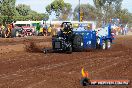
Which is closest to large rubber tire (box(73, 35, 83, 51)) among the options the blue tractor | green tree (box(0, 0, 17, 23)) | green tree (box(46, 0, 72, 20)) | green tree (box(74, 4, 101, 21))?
the blue tractor

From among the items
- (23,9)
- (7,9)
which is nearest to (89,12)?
(23,9)

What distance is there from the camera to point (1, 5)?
71750 millimetres

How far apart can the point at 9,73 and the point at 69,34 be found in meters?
9.85

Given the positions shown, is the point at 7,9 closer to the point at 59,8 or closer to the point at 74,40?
the point at 59,8

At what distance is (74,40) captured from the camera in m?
22.9

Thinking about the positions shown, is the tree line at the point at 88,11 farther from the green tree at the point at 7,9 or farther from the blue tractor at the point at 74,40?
the blue tractor at the point at 74,40

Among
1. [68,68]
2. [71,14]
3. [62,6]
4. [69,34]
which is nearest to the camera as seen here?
[68,68]

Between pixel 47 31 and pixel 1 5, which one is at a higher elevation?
pixel 1 5

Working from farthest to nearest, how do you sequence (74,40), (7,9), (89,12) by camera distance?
(89,12) → (7,9) → (74,40)

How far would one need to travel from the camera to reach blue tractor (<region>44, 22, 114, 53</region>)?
22094 mm

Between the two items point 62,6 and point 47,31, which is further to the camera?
point 62,6

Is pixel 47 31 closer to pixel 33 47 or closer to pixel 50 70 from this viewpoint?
pixel 33 47

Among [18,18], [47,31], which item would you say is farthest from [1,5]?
[47,31]

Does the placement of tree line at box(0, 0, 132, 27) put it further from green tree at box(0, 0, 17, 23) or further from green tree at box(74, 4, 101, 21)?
green tree at box(0, 0, 17, 23)
